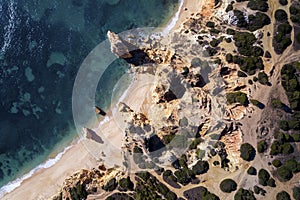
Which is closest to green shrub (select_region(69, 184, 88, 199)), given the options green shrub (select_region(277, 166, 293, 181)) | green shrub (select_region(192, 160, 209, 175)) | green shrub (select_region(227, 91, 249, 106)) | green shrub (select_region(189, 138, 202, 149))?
green shrub (select_region(192, 160, 209, 175))

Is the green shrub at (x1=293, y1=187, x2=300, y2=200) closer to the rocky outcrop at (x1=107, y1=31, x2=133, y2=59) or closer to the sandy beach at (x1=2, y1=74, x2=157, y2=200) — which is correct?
the sandy beach at (x1=2, y1=74, x2=157, y2=200)

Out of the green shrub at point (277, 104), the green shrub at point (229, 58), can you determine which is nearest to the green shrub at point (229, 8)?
the green shrub at point (229, 58)

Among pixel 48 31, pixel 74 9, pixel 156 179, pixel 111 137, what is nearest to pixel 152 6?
pixel 74 9

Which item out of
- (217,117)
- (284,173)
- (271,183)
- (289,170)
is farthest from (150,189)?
(289,170)

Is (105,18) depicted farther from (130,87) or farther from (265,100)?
(265,100)

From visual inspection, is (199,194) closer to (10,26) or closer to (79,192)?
(79,192)

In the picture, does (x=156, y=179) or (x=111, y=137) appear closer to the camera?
(x=156, y=179)
